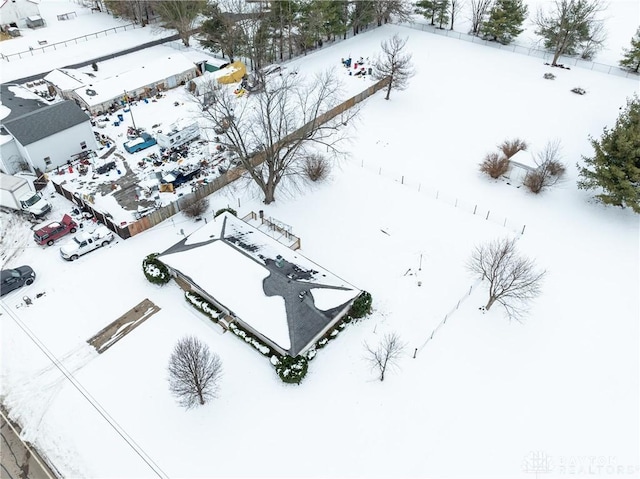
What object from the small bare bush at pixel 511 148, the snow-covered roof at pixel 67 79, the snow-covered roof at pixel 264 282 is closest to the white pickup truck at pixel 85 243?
the snow-covered roof at pixel 264 282

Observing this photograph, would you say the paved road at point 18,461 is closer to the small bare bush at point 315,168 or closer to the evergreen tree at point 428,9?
the small bare bush at point 315,168

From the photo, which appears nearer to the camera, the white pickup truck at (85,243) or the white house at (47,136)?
the white pickup truck at (85,243)

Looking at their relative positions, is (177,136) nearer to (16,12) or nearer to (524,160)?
(524,160)

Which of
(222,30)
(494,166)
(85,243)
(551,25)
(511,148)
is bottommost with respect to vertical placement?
(85,243)

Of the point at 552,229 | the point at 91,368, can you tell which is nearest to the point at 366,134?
the point at 552,229

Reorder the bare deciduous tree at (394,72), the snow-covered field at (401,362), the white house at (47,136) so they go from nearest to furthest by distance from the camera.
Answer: the snow-covered field at (401,362)
the white house at (47,136)
the bare deciduous tree at (394,72)

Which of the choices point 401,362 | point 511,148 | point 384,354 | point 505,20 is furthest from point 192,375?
point 505,20

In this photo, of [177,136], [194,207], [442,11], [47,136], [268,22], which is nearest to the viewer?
[194,207]
